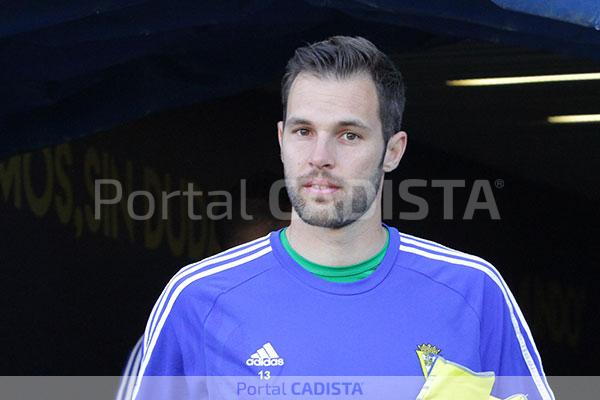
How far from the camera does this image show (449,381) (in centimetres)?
217

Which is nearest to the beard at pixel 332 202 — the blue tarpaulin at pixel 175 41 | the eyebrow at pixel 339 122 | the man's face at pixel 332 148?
the man's face at pixel 332 148

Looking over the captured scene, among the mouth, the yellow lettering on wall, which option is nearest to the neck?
the mouth

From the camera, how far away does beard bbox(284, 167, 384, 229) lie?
2158 mm

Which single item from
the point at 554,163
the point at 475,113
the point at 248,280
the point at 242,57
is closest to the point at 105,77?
the point at 242,57

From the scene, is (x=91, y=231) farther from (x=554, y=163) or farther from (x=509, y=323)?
(x=554, y=163)

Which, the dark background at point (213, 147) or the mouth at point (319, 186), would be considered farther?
the dark background at point (213, 147)

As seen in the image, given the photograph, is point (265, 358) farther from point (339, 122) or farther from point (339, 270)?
point (339, 122)

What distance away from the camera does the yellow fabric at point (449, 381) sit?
7.08 feet

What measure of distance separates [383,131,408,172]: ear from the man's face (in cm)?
5

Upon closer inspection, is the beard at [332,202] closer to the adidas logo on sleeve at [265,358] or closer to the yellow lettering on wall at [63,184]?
the adidas logo on sleeve at [265,358]

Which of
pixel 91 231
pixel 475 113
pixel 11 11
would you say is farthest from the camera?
pixel 475 113

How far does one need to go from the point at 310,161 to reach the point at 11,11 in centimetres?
111

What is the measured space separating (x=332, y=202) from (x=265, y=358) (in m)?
0.32

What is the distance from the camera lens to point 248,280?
2.27m
